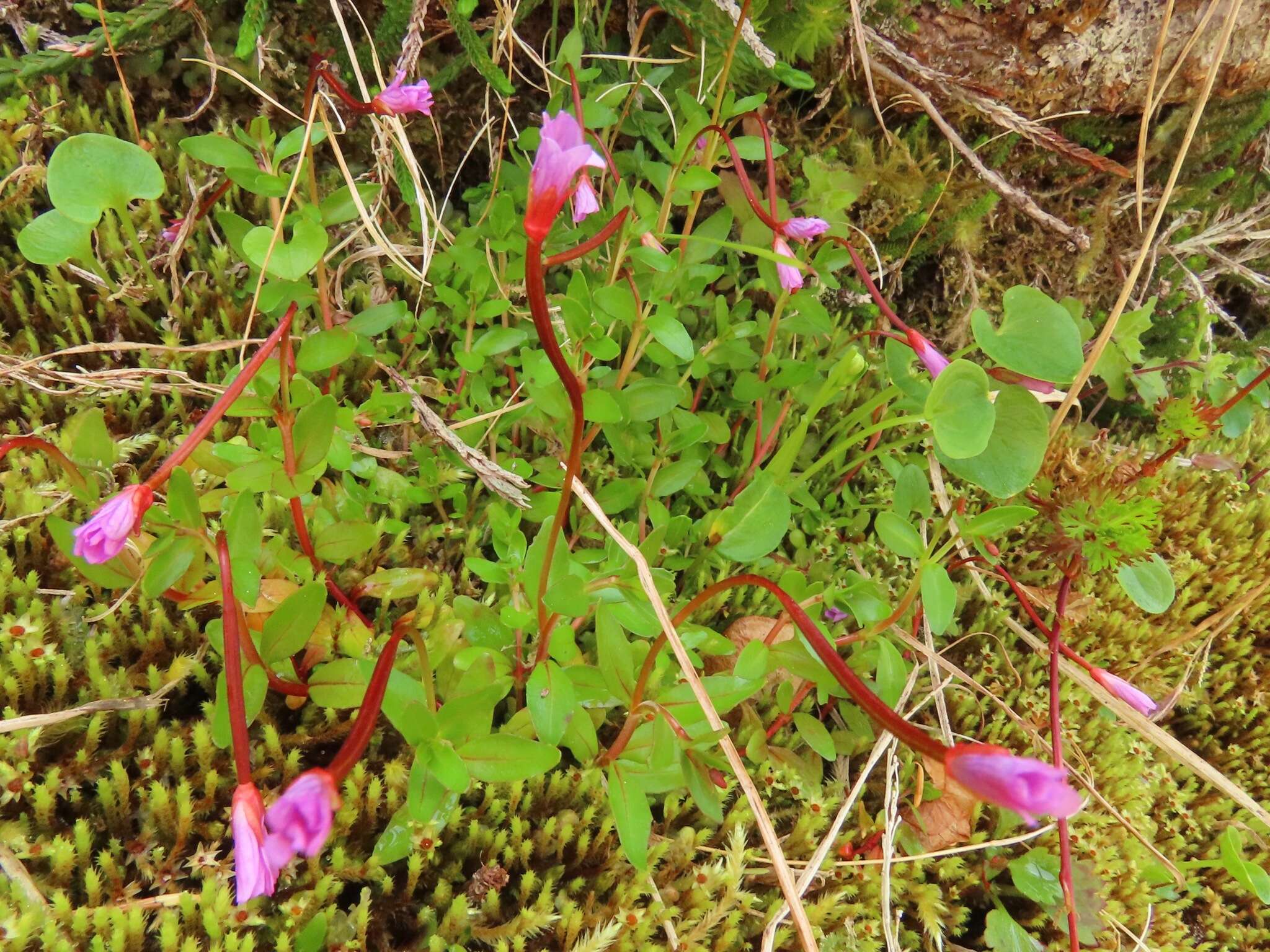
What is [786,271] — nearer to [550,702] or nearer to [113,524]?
[550,702]

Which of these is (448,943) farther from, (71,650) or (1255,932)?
(1255,932)

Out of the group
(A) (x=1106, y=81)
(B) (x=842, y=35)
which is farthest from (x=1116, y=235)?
(B) (x=842, y=35)

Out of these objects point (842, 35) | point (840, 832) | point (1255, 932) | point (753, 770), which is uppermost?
point (842, 35)

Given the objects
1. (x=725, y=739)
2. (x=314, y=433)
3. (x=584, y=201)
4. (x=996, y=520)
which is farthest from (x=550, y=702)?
(x=584, y=201)

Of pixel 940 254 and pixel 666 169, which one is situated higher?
pixel 666 169

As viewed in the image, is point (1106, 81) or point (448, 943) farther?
point (1106, 81)

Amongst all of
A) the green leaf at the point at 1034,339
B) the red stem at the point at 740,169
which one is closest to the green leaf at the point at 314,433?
the red stem at the point at 740,169
